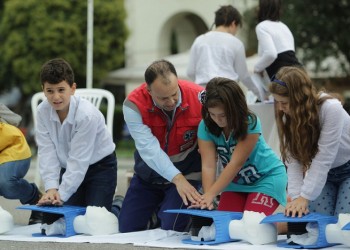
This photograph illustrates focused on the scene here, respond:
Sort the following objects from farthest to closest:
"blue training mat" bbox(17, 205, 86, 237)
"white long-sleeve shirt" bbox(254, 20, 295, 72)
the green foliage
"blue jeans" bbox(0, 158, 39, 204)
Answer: the green foliage
"white long-sleeve shirt" bbox(254, 20, 295, 72)
"blue jeans" bbox(0, 158, 39, 204)
"blue training mat" bbox(17, 205, 86, 237)

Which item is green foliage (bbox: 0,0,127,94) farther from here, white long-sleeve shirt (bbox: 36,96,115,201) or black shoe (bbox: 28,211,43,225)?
white long-sleeve shirt (bbox: 36,96,115,201)

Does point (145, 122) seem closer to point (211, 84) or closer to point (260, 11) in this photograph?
point (211, 84)

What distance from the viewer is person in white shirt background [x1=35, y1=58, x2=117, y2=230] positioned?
24.0 ft

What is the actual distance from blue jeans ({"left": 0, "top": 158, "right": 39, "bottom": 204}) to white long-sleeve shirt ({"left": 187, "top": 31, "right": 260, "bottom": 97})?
225 cm

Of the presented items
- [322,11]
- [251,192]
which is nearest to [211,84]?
[251,192]

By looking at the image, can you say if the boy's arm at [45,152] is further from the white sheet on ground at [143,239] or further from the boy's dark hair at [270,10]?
the boy's dark hair at [270,10]

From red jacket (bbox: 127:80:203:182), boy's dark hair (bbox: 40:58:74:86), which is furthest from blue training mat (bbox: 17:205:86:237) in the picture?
boy's dark hair (bbox: 40:58:74:86)

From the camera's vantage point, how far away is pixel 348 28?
26.8 metres

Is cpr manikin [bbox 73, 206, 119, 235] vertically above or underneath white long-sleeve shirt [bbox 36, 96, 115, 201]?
underneath

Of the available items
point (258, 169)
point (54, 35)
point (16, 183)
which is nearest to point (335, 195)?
point (258, 169)

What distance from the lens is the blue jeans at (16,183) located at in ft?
25.6

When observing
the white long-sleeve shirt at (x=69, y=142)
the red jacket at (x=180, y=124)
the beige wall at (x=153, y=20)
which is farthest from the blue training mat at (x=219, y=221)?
the beige wall at (x=153, y=20)

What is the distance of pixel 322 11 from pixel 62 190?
66.8 feet

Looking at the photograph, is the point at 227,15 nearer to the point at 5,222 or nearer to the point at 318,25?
the point at 5,222
